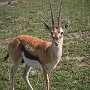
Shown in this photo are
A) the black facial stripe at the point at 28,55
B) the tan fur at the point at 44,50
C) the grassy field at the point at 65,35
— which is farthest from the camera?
the grassy field at the point at 65,35

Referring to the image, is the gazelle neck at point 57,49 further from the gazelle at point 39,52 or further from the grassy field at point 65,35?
the grassy field at point 65,35

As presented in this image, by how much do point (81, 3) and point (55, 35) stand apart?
16.2 metres

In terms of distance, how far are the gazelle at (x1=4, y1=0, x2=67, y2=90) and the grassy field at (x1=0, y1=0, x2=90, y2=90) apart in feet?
3.55

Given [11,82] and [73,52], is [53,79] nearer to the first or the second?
[11,82]

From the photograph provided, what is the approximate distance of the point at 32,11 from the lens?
21.0 m

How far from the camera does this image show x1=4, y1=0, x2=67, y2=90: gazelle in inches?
288

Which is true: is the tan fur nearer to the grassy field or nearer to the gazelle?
the gazelle

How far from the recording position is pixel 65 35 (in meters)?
14.5

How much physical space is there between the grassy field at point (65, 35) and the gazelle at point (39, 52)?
3.55ft

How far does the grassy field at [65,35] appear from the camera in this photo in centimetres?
917

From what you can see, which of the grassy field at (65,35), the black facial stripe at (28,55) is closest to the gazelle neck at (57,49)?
the black facial stripe at (28,55)

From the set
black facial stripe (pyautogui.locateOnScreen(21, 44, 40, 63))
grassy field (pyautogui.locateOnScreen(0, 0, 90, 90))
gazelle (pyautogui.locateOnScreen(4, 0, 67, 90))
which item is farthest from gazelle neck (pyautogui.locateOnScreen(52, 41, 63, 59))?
grassy field (pyautogui.locateOnScreen(0, 0, 90, 90))

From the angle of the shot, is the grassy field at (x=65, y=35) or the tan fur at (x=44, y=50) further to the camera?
the grassy field at (x=65, y=35)

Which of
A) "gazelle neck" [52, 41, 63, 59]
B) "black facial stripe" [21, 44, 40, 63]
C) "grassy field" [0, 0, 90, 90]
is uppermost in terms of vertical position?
"gazelle neck" [52, 41, 63, 59]
